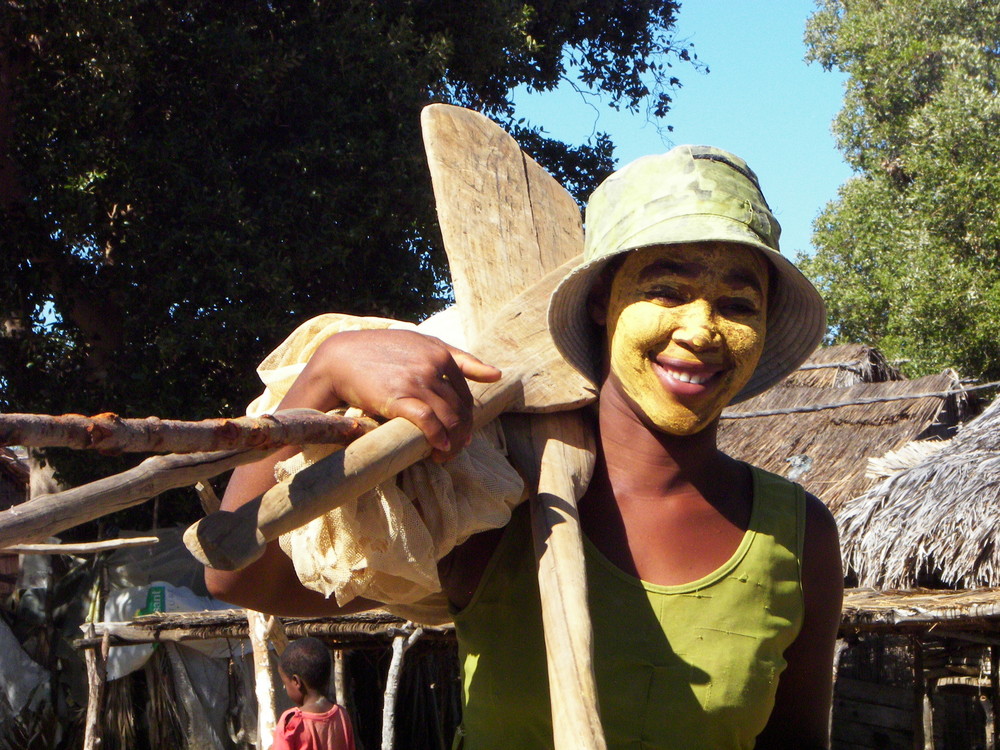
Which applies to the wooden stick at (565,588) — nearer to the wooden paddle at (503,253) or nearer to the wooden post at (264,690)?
the wooden paddle at (503,253)

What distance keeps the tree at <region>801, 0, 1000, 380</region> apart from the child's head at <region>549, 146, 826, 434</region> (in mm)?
13433

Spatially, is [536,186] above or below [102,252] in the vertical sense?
below

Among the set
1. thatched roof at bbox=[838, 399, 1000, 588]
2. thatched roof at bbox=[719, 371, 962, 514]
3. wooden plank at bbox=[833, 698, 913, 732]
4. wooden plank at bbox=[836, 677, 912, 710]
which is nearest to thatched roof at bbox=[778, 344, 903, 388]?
thatched roof at bbox=[719, 371, 962, 514]

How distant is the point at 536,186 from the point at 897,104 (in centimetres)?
1809

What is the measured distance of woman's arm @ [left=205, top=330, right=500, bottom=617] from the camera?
140cm

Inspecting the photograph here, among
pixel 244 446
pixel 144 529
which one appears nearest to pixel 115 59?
pixel 144 529

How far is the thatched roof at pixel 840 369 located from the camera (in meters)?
12.4

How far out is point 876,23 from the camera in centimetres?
1948

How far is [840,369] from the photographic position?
12.5 metres

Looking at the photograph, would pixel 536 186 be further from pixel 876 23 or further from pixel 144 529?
pixel 876 23

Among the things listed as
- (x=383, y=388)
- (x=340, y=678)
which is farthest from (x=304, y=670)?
(x=383, y=388)

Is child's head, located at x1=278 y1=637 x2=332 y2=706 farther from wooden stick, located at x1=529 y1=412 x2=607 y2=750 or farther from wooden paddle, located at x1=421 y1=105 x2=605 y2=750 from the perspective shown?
wooden stick, located at x1=529 y1=412 x2=607 y2=750

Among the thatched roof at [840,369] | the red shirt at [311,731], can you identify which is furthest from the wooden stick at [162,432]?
the thatched roof at [840,369]

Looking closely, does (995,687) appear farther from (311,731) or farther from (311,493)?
(311,493)
